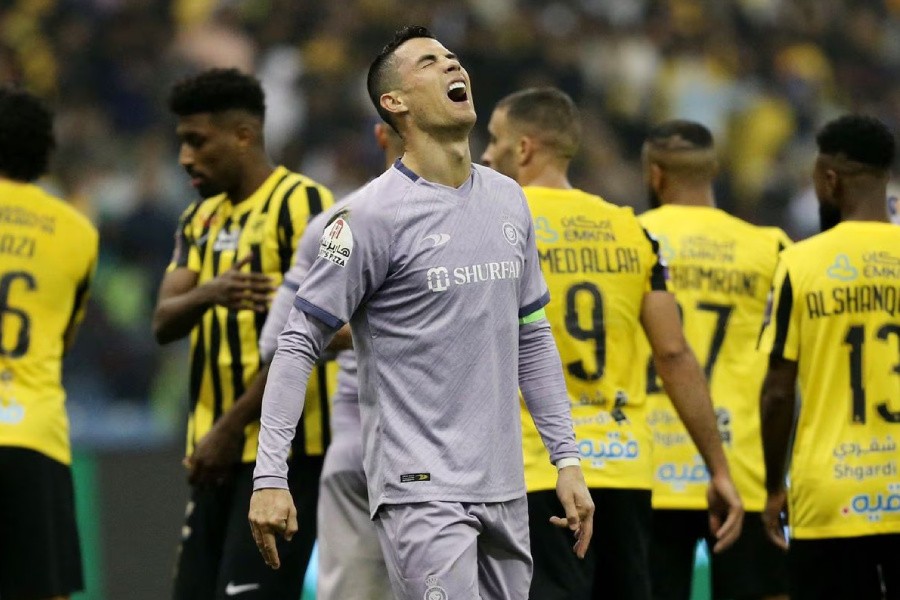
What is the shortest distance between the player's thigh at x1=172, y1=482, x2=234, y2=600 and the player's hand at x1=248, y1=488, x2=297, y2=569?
2111 mm

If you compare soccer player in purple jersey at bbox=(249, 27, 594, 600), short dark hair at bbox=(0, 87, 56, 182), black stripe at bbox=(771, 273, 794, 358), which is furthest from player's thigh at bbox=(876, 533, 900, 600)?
short dark hair at bbox=(0, 87, 56, 182)

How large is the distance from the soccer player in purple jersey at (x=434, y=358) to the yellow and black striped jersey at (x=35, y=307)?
2.49 m

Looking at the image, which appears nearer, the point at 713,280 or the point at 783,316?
the point at 783,316

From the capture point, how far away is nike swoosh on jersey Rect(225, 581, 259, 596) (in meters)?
5.88

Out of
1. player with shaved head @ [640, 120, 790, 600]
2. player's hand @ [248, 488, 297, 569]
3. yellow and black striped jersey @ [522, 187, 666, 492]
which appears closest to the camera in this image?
player's hand @ [248, 488, 297, 569]

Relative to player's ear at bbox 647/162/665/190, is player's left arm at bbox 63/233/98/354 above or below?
below

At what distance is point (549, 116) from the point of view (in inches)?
236

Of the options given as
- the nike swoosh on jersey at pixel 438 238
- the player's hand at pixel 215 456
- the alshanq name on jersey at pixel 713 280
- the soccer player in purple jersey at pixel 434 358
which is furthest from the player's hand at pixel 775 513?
the nike swoosh on jersey at pixel 438 238

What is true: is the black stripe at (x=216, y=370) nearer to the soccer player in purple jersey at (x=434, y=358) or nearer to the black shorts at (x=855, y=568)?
the soccer player in purple jersey at (x=434, y=358)

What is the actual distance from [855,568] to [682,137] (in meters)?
2.20

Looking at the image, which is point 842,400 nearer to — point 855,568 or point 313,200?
point 855,568

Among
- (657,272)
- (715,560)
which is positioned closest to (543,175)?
(657,272)

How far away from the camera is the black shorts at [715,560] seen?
6.72 metres

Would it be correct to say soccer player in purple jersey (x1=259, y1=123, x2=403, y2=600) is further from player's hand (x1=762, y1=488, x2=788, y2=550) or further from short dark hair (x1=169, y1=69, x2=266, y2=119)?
player's hand (x1=762, y1=488, x2=788, y2=550)
